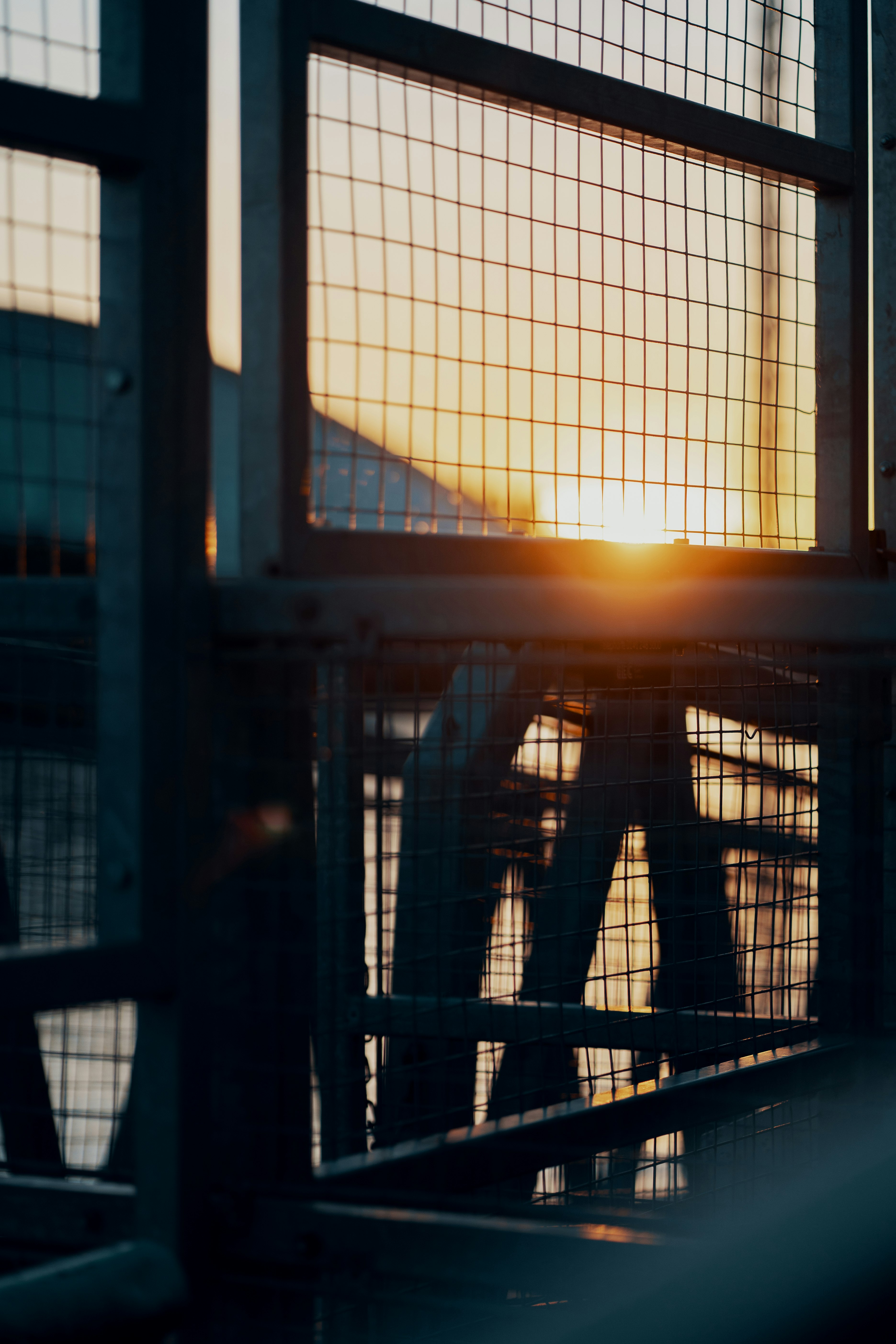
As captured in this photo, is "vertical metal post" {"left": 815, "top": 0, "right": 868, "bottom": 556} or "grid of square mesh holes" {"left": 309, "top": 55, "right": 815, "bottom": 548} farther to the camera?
"vertical metal post" {"left": 815, "top": 0, "right": 868, "bottom": 556}

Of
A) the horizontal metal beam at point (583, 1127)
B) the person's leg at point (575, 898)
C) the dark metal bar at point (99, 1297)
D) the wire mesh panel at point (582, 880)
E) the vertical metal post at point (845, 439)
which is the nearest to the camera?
the dark metal bar at point (99, 1297)

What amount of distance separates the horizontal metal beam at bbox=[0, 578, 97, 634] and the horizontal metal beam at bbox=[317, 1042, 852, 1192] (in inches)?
27.7

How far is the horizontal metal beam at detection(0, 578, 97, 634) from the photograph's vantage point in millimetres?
1479

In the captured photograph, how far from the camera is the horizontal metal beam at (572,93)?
1.65 meters

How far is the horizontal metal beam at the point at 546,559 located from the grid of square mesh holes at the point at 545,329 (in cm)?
7

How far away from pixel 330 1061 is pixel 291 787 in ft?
1.13

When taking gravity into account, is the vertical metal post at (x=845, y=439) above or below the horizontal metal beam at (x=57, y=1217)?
above

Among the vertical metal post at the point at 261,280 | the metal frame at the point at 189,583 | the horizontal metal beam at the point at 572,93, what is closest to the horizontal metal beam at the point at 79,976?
the metal frame at the point at 189,583

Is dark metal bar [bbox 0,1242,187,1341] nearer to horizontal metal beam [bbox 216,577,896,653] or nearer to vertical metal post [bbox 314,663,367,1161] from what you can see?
vertical metal post [bbox 314,663,367,1161]

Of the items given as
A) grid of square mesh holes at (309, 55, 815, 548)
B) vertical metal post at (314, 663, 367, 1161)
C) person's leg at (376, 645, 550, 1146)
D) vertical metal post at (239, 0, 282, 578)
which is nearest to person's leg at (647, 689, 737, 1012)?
person's leg at (376, 645, 550, 1146)

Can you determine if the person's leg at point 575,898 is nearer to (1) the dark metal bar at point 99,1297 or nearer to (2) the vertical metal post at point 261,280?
(1) the dark metal bar at point 99,1297

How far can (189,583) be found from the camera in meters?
1.45

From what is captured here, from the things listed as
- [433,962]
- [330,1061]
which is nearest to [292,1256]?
[330,1061]

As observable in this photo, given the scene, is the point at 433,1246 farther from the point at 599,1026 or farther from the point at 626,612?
the point at 599,1026
